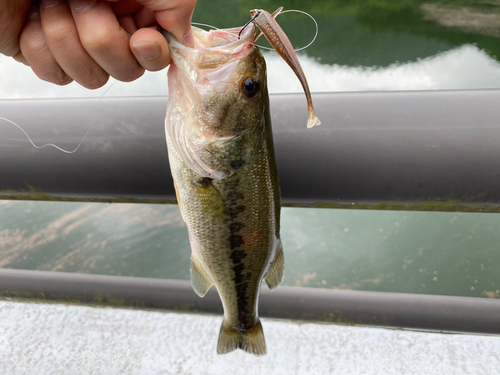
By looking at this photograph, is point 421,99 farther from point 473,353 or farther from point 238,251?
point 473,353

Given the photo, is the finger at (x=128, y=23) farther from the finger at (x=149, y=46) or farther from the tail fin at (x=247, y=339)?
the tail fin at (x=247, y=339)

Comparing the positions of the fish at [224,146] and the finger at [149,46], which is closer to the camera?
the finger at [149,46]

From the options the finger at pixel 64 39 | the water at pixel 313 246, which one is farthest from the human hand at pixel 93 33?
the water at pixel 313 246

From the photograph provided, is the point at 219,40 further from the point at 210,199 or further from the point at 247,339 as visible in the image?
the point at 247,339

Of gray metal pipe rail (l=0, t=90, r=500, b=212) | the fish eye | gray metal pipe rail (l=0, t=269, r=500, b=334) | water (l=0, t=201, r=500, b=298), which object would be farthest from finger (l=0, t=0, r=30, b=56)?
water (l=0, t=201, r=500, b=298)

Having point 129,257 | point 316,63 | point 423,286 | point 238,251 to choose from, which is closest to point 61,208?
point 129,257

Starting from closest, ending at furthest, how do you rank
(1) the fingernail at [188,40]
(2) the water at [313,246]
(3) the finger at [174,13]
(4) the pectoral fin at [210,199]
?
(3) the finger at [174,13], (1) the fingernail at [188,40], (4) the pectoral fin at [210,199], (2) the water at [313,246]

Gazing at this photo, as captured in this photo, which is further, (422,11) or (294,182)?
(422,11)
